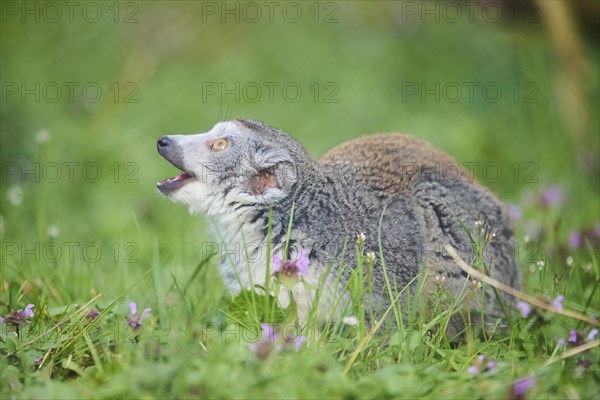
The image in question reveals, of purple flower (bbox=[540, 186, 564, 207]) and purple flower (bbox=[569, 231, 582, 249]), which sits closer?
purple flower (bbox=[569, 231, 582, 249])

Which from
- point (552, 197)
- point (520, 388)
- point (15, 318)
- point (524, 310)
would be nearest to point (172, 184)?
point (15, 318)

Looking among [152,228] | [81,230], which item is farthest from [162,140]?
[152,228]

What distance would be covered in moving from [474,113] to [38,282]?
5881mm

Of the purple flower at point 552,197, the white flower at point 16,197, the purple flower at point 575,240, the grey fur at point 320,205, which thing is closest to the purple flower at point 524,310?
the grey fur at point 320,205

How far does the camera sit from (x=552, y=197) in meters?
7.09

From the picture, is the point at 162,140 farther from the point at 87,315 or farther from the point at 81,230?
the point at 81,230

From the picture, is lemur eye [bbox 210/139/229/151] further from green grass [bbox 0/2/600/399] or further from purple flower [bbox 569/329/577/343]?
purple flower [bbox 569/329/577/343]

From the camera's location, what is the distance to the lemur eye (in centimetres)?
458

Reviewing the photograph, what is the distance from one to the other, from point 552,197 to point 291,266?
3.92m

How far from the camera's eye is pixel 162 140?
455cm

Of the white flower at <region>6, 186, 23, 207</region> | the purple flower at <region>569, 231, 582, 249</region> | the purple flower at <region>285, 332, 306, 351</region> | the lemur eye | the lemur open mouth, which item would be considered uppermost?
the lemur eye

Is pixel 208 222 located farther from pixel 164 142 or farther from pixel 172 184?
pixel 164 142

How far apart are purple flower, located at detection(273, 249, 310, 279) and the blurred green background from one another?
6.37 feet

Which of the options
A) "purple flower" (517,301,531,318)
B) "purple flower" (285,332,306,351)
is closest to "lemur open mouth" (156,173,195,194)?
"purple flower" (285,332,306,351)
